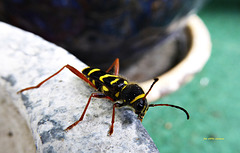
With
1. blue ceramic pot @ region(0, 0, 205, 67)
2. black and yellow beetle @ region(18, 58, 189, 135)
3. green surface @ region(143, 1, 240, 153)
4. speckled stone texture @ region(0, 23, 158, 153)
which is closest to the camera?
speckled stone texture @ region(0, 23, 158, 153)

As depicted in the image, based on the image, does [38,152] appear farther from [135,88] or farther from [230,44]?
[230,44]

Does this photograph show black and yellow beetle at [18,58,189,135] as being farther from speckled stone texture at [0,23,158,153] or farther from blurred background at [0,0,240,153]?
blurred background at [0,0,240,153]

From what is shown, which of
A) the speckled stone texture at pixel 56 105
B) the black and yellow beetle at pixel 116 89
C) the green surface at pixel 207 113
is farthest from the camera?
the green surface at pixel 207 113

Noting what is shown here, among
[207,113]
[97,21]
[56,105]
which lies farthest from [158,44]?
[56,105]

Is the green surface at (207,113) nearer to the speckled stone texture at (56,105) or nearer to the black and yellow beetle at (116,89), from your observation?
the black and yellow beetle at (116,89)

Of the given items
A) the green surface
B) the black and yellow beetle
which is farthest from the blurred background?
the black and yellow beetle

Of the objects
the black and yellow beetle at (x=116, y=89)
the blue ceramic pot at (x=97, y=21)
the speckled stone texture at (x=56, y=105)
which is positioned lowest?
the speckled stone texture at (x=56, y=105)

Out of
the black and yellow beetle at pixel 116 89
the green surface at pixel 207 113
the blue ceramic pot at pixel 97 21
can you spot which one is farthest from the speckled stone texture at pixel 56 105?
the green surface at pixel 207 113
